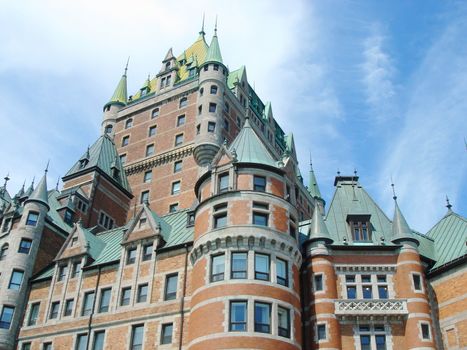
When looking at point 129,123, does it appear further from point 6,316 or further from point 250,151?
point 250,151

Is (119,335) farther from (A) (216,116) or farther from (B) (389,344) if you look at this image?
(A) (216,116)

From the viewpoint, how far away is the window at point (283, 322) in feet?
121

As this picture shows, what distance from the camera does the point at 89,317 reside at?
4566 centimetres

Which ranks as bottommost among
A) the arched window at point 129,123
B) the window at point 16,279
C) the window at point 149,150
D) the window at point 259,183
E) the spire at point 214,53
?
the window at point 16,279

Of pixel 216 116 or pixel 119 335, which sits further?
pixel 216 116

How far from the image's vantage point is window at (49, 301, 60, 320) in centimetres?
4816

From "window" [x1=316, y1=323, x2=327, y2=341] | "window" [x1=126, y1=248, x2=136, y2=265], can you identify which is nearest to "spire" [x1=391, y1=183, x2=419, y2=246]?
"window" [x1=316, y1=323, x2=327, y2=341]

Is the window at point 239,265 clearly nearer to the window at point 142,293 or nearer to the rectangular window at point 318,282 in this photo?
the rectangular window at point 318,282

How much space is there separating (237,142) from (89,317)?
731 inches

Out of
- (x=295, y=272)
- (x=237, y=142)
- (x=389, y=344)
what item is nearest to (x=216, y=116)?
(x=237, y=142)

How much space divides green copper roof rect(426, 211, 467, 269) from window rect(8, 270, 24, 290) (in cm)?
3552

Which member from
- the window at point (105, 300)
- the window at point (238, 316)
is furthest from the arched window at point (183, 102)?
the window at point (238, 316)

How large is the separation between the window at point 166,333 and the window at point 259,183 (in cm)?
1192

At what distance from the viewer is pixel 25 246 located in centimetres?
5281
